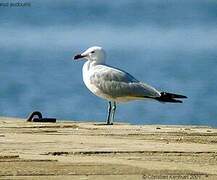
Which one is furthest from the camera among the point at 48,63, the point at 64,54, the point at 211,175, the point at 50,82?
the point at 64,54

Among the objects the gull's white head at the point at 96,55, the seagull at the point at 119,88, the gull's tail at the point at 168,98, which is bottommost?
the gull's tail at the point at 168,98

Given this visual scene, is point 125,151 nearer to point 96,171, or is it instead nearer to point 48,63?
point 96,171

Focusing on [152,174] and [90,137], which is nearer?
[152,174]

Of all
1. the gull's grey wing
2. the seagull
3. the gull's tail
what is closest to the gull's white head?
the seagull

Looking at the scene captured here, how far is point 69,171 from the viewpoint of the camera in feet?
21.9

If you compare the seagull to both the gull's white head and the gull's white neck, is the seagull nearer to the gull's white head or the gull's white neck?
the gull's white neck

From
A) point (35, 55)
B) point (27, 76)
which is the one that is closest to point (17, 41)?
A: point (35, 55)

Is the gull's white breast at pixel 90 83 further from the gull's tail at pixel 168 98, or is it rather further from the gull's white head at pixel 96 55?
the gull's tail at pixel 168 98

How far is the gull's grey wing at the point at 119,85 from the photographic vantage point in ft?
46.6

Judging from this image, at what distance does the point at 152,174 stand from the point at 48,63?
3464 centimetres

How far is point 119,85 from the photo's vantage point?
14.3 metres

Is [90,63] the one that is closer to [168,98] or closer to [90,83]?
[90,83]

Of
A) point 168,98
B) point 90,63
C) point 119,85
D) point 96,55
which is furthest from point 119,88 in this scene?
point 96,55

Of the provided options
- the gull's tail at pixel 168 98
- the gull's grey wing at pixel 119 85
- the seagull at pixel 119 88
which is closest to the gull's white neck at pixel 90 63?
the seagull at pixel 119 88
